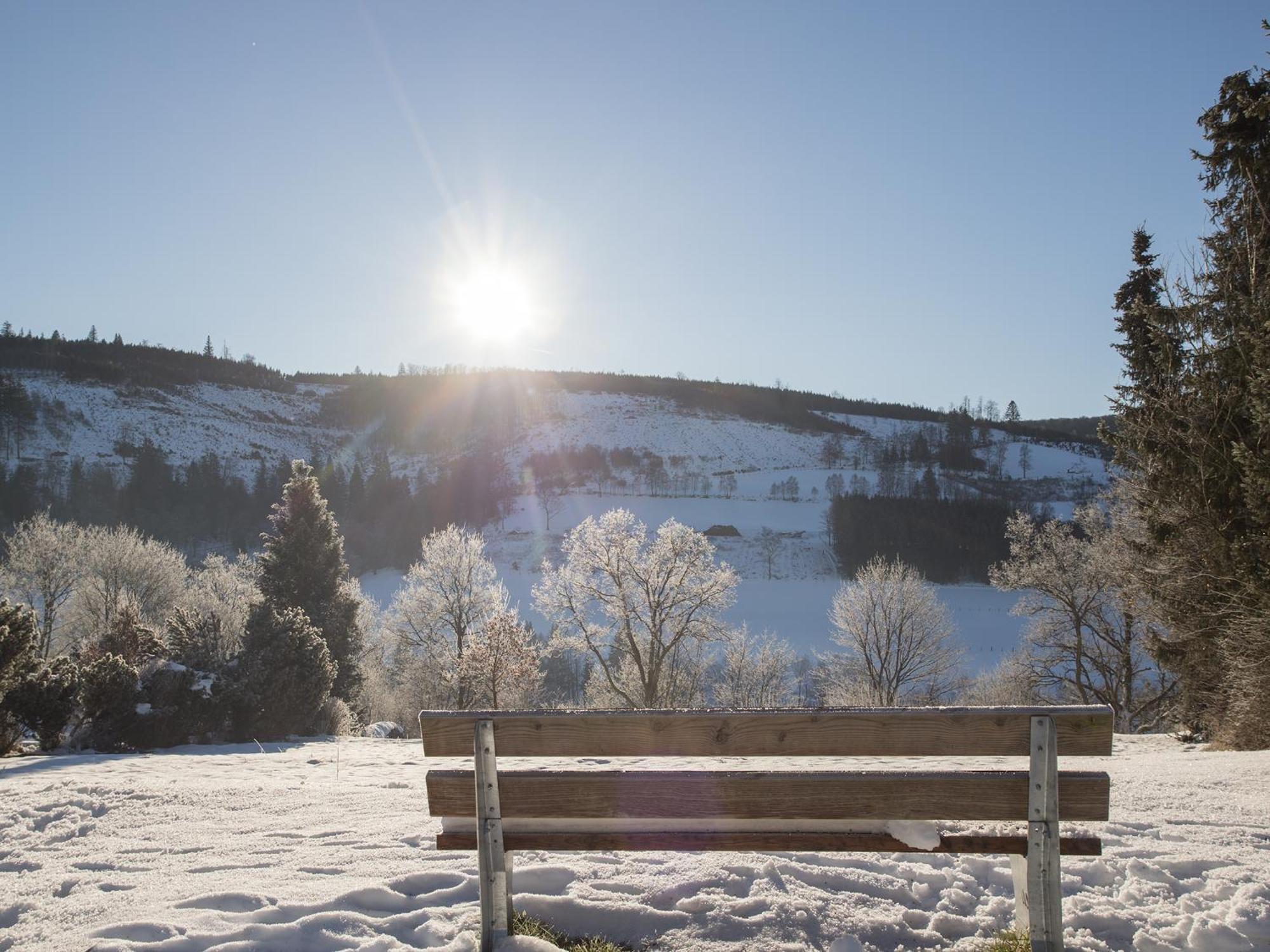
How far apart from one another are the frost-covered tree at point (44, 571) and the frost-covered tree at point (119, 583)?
24.1 inches

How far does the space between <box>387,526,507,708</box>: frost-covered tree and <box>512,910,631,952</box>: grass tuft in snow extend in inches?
1111

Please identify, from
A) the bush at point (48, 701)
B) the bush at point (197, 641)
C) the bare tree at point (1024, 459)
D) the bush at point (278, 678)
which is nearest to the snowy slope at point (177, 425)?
the bush at point (197, 641)

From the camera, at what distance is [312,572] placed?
86.8 ft

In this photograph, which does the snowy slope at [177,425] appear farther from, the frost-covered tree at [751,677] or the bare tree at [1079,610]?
the bare tree at [1079,610]

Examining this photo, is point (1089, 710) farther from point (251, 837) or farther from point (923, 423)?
point (923, 423)

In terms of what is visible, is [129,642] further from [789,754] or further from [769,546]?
[769,546]

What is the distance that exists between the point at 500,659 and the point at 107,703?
1252 cm

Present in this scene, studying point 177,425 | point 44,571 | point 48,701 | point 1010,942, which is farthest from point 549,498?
point 1010,942

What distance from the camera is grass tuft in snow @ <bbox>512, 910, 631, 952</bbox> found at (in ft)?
11.0

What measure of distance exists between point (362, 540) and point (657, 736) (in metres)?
95.0

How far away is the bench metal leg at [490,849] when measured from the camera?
10.2 ft

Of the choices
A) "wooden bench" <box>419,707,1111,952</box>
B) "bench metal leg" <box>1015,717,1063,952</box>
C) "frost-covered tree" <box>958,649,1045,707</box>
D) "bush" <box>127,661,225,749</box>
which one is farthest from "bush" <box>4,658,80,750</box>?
"frost-covered tree" <box>958,649,1045,707</box>

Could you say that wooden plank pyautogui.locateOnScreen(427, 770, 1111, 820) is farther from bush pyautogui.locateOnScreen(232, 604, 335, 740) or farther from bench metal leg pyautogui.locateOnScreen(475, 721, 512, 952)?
bush pyautogui.locateOnScreen(232, 604, 335, 740)

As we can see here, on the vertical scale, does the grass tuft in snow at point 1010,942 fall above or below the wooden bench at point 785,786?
below
